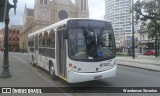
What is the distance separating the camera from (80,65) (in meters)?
9.56

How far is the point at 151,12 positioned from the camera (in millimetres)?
31703

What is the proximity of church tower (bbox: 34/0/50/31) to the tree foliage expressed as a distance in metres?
64.7

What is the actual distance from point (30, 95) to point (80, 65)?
2.22 meters

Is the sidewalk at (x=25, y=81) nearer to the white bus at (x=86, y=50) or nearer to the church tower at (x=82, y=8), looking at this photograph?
the white bus at (x=86, y=50)

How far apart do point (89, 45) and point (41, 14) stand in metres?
87.8

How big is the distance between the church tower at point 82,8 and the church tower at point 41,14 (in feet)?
39.3

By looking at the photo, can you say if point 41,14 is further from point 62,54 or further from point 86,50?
point 86,50

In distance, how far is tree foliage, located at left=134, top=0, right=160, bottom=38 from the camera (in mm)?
30828

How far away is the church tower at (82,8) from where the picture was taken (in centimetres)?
9975

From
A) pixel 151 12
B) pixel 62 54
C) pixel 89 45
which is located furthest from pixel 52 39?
pixel 151 12

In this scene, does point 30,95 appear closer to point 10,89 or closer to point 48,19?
point 10,89

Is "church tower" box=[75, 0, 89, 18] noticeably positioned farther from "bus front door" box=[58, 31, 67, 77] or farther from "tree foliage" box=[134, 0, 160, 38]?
"bus front door" box=[58, 31, 67, 77]

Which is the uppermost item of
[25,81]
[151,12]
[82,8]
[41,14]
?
[82,8]

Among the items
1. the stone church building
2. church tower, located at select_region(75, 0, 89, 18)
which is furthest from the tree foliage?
church tower, located at select_region(75, 0, 89, 18)
